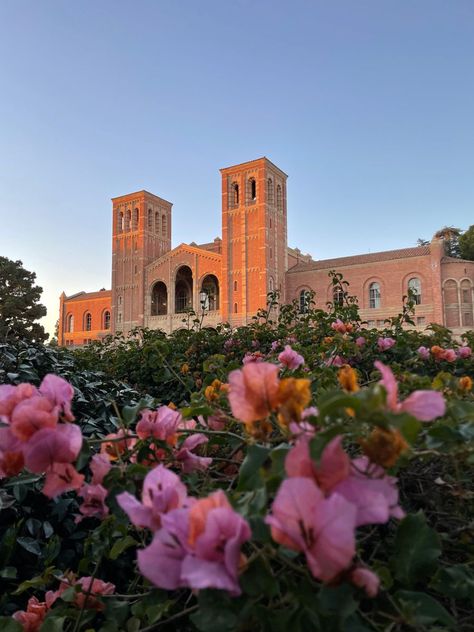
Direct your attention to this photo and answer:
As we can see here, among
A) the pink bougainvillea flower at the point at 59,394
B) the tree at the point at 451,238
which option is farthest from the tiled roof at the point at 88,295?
the pink bougainvillea flower at the point at 59,394

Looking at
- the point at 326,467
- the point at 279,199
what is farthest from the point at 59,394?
the point at 279,199

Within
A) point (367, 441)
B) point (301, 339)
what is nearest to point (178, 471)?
point (367, 441)

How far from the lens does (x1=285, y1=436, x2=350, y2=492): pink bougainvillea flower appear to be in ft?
1.65

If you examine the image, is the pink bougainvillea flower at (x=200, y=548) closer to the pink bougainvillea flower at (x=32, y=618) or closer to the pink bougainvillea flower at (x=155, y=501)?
the pink bougainvillea flower at (x=155, y=501)

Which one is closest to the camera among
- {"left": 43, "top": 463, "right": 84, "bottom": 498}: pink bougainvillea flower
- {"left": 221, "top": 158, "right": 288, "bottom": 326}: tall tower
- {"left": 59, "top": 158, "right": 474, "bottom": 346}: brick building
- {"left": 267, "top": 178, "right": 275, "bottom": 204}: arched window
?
{"left": 43, "top": 463, "right": 84, "bottom": 498}: pink bougainvillea flower

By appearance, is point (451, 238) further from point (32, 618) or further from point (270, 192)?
point (32, 618)

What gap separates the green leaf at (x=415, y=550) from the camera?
0.62m

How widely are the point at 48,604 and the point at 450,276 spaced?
29240 mm

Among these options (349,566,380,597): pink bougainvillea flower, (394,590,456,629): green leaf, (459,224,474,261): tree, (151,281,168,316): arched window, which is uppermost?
(459,224,474,261): tree

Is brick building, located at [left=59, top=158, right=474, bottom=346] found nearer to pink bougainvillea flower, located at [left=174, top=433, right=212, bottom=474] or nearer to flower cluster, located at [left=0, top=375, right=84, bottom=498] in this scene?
pink bougainvillea flower, located at [left=174, top=433, right=212, bottom=474]

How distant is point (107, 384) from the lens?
2.70 meters

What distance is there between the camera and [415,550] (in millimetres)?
625

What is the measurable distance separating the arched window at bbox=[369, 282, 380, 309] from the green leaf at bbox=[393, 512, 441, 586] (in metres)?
29.8

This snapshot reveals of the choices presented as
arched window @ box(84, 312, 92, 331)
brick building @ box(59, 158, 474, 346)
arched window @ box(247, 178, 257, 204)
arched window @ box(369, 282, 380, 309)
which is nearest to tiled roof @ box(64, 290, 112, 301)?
brick building @ box(59, 158, 474, 346)
